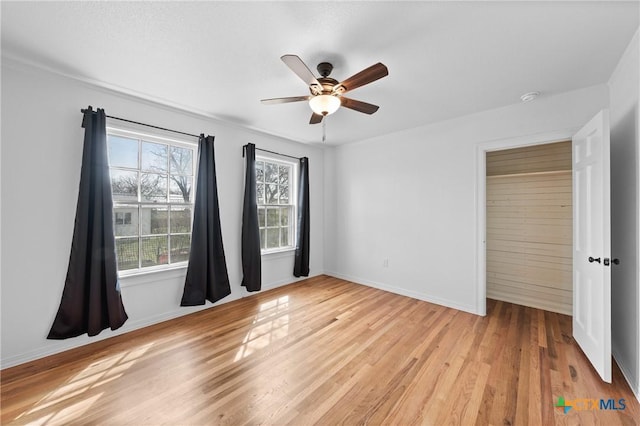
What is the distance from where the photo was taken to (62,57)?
2100 mm

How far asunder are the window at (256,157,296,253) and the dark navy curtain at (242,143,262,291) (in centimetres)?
33

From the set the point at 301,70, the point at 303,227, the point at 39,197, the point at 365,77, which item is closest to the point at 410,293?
the point at 303,227

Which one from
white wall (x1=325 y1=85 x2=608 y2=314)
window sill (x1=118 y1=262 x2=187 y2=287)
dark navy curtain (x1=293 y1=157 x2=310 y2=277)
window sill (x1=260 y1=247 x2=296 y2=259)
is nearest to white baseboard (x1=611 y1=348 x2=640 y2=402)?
white wall (x1=325 y1=85 x2=608 y2=314)

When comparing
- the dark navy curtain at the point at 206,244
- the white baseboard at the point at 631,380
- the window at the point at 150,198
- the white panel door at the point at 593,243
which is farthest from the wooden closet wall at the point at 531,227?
the window at the point at 150,198

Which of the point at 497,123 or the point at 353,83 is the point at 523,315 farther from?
the point at 353,83

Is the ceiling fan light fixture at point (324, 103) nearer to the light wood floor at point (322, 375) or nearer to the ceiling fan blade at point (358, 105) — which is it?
the ceiling fan blade at point (358, 105)

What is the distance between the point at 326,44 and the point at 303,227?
306 centimetres

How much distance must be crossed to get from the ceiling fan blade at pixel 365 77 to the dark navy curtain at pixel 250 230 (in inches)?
79.2

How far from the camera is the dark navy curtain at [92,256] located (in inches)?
93.4

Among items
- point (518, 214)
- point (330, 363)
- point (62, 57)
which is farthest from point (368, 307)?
point (62, 57)

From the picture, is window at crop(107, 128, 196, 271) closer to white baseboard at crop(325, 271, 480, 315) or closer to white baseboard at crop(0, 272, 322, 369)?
white baseboard at crop(0, 272, 322, 369)

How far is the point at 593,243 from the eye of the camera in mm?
2170

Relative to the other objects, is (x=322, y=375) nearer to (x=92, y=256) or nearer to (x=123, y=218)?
(x=92, y=256)

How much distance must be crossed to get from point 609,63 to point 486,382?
A: 2.81 m
